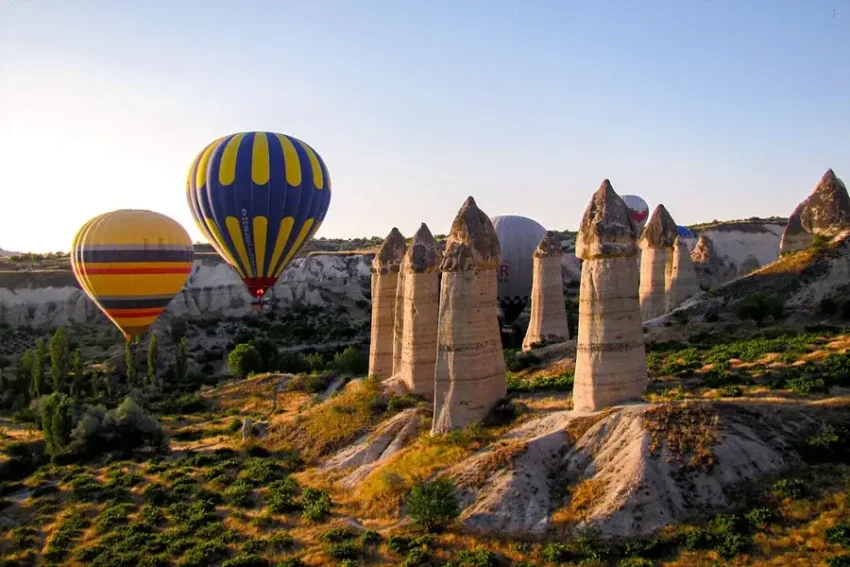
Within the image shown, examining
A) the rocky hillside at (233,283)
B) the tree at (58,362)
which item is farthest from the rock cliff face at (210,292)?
the tree at (58,362)

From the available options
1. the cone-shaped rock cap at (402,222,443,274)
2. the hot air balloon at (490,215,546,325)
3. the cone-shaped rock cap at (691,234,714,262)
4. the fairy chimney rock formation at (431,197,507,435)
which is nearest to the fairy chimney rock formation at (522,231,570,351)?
the hot air balloon at (490,215,546,325)

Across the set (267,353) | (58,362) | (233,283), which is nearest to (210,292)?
(233,283)

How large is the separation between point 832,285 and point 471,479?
25.4 m

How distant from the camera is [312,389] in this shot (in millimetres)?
41969

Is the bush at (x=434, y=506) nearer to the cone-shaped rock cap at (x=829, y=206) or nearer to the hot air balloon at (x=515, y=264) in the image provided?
the cone-shaped rock cap at (x=829, y=206)

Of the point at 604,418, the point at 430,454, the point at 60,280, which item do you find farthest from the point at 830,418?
the point at 60,280

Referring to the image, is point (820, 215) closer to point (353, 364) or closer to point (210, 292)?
point (353, 364)

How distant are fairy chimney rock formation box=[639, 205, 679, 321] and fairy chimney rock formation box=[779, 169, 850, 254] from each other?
21.5ft

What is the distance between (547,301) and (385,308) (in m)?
11.4

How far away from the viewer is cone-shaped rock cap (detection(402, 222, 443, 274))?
30.3 metres

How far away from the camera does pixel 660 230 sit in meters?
42.7

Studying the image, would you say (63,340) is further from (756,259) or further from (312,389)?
(756,259)

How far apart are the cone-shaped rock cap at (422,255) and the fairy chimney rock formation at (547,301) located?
1229 cm

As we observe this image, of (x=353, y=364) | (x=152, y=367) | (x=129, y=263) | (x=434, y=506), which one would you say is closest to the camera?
(x=434, y=506)
